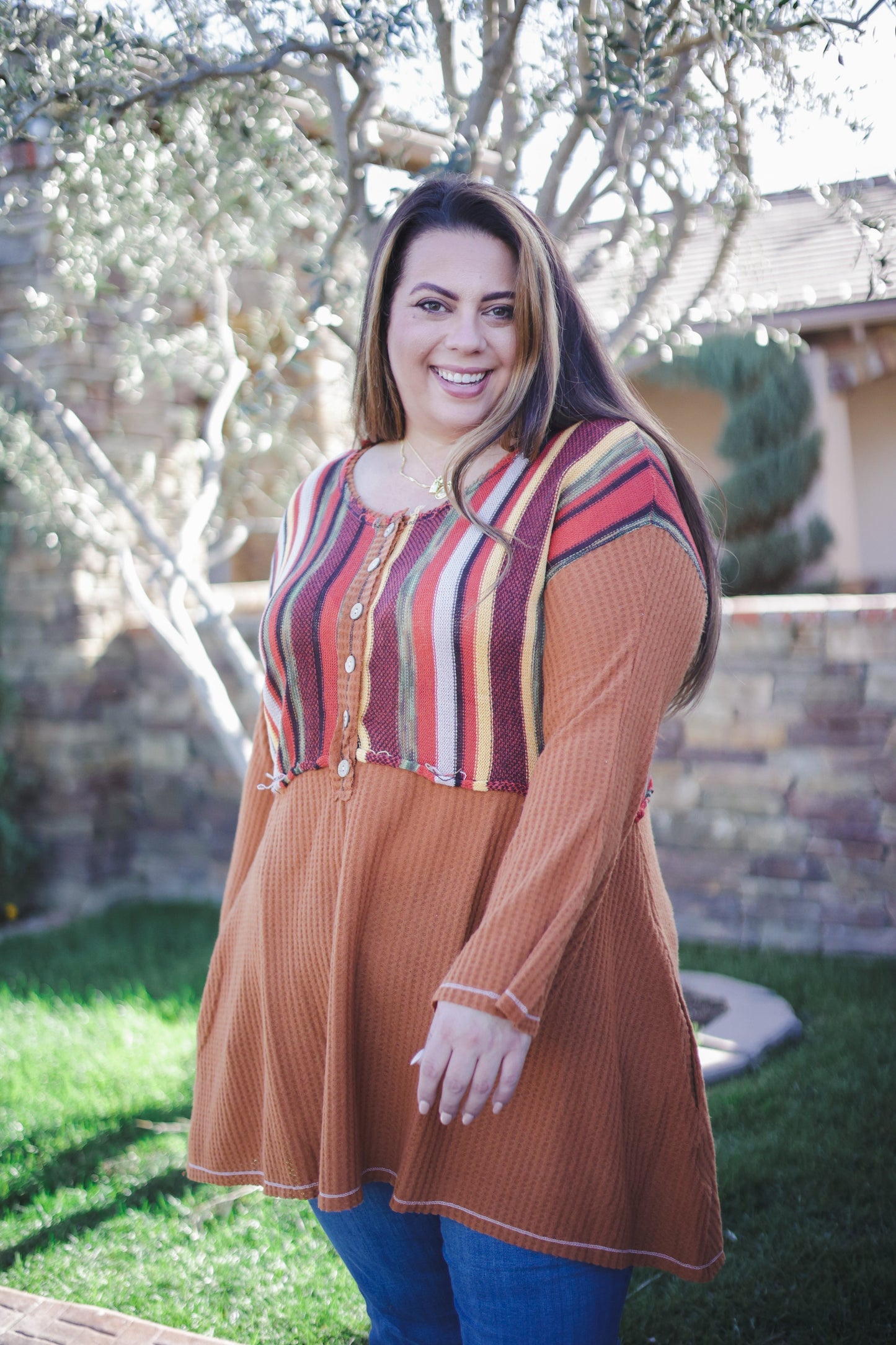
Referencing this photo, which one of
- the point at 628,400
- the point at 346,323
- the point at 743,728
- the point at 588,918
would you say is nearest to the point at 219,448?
the point at 346,323

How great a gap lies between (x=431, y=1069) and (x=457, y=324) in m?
1.02

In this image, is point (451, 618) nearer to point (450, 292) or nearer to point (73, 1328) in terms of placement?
point (450, 292)

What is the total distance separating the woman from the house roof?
119 centimetres

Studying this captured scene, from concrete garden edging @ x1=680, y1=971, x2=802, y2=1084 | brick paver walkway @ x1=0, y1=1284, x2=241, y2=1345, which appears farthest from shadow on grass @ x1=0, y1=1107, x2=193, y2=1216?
concrete garden edging @ x1=680, y1=971, x2=802, y2=1084

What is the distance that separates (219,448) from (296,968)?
2.88 m

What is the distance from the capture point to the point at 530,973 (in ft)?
3.88

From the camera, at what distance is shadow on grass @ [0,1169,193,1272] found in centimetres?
285

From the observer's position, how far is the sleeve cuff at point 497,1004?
3.85 ft

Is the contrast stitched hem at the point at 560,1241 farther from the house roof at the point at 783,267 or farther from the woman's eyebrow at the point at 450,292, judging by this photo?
the house roof at the point at 783,267

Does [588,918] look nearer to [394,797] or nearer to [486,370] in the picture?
[394,797]

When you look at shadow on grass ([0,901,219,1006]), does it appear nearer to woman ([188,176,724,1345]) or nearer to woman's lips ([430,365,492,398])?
woman ([188,176,724,1345])

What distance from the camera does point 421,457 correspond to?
5.70 ft

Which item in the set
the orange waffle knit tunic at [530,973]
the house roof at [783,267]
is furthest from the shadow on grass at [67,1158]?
the house roof at [783,267]

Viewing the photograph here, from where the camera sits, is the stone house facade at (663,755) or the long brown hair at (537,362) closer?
the long brown hair at (537,362)
